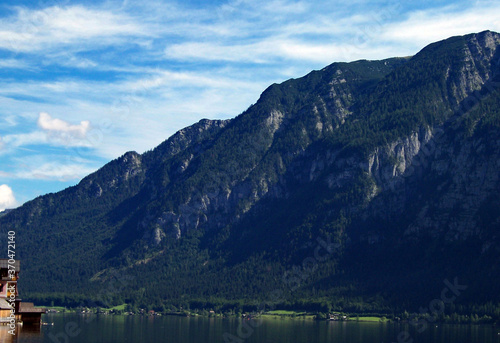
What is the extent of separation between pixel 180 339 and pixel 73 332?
29.5 meters

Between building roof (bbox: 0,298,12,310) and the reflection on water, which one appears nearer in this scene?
the reflection on water

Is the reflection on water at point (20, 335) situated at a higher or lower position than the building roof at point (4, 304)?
lower

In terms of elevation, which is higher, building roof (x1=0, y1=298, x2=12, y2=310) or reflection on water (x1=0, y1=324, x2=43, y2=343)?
building roof (x1=0, y1=298, x2=12, y2=310)

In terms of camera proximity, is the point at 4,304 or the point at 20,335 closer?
the point at 20,335

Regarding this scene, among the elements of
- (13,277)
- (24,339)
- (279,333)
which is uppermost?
(13,277)

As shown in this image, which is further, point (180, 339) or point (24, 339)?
point (180, 339)

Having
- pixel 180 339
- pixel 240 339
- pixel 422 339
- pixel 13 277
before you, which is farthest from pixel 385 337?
pixel 13 277

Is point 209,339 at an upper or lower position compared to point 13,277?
lower

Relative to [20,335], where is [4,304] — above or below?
above

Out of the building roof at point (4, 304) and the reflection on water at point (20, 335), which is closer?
the reflection on water at point (20, 335)

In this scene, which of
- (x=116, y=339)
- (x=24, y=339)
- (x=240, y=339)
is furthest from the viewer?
(x=240, y=339)

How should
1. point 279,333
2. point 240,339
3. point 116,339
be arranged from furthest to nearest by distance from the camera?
point 279,333, point 240,339, point 116,339

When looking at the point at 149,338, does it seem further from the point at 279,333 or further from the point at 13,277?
the point at 13,277

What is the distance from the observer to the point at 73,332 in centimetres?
17612
